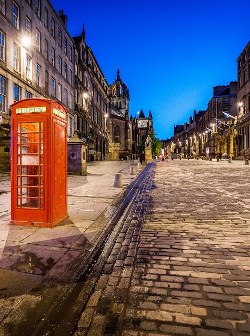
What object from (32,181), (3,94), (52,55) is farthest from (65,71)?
(32,181)

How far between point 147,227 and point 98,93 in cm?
5042

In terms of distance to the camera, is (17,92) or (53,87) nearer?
(17,92)

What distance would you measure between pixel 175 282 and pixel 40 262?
1.82 meters

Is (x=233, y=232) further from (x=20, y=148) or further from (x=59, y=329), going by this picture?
(x=20, y=148)

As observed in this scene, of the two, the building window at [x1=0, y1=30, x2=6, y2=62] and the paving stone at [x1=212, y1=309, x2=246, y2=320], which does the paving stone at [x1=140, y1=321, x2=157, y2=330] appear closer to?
the paving stone at [x1=212, y1=309, x2=246, y2=320]

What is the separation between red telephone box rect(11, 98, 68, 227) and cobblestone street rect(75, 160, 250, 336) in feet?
5.41

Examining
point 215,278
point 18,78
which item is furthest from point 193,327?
point 18,78

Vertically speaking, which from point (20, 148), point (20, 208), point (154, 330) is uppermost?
point (20, 148)

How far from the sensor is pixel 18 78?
70.1 feet

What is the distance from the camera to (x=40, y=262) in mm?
3473

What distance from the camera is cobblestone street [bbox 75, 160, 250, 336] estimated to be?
2.25 metres

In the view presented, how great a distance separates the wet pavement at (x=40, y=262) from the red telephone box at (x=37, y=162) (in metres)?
0.32

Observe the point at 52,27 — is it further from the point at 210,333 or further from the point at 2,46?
the point at 210,333

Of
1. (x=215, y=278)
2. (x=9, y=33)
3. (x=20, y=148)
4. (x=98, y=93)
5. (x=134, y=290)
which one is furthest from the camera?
(x=98, y=93)
